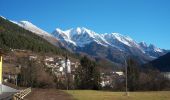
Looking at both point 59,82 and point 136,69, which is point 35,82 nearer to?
point 59,82

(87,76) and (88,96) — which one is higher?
(87,76)

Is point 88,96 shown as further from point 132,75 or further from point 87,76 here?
point 132,75

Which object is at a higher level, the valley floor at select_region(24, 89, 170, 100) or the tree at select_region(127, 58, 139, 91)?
the tree at select_region(127, 58, 139, 91)

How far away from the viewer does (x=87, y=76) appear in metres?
140

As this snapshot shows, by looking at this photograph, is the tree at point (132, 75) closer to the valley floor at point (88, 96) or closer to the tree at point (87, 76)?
the tree at point (87, 76)

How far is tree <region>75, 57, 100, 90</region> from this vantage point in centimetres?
13750

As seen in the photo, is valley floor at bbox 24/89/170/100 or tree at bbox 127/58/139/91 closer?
valley floor at bbox 24/89/170/100

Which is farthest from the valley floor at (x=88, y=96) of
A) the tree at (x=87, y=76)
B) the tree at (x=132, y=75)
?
the tree at (x=132, y=75)

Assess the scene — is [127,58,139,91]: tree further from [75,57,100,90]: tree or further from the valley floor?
the valley floor

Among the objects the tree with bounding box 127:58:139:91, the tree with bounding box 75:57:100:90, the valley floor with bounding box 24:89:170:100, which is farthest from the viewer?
the tree with bounding box 75:57:100:90

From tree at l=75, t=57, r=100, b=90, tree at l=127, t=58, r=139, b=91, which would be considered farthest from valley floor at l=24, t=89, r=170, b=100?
tree at l=127, t=58, r=139, b=91

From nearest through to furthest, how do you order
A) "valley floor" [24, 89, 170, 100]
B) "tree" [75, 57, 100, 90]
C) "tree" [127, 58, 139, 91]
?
"valley floor" [24, 89, 170, 100] < "tree" [127, 58, 139, 91] < "tree" [75, 57, 100, 90]

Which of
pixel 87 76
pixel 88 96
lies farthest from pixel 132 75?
pixel 88 96

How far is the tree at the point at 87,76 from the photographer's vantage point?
138 metres
